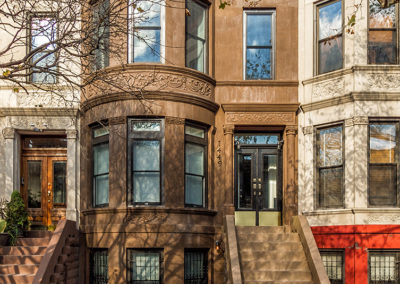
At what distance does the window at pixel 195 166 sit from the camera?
13227mm

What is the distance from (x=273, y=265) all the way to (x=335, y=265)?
2.06 meters

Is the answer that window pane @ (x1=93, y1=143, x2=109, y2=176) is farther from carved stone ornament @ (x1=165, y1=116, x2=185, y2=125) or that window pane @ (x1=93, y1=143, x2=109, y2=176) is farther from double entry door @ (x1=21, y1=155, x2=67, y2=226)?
carved stone ornament @ (x1=165, y1=116, x2=185, y2=125)

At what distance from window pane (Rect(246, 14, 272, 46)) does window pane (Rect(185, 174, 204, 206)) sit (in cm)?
401

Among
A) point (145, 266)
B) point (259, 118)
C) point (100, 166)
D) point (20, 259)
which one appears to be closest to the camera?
point (20, 259)

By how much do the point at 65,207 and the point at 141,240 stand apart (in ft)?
10.2

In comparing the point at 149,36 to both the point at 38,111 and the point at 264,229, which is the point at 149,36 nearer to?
the point at 38,111

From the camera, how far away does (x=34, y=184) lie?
14492 millimetres

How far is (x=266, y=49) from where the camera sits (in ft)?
47.1

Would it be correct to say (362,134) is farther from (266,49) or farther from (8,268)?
(8,268)

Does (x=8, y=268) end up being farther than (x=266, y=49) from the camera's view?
No

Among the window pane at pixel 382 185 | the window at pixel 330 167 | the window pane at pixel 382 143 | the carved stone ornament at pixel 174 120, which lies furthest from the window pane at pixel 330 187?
the carved stone ornament at pixel 174 120

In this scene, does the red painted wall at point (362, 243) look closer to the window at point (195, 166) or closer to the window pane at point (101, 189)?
the window at point (195, 166)

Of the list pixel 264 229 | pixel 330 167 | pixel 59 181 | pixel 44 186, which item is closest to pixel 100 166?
pixel 59 181

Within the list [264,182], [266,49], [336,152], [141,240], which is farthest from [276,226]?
[266,49]
